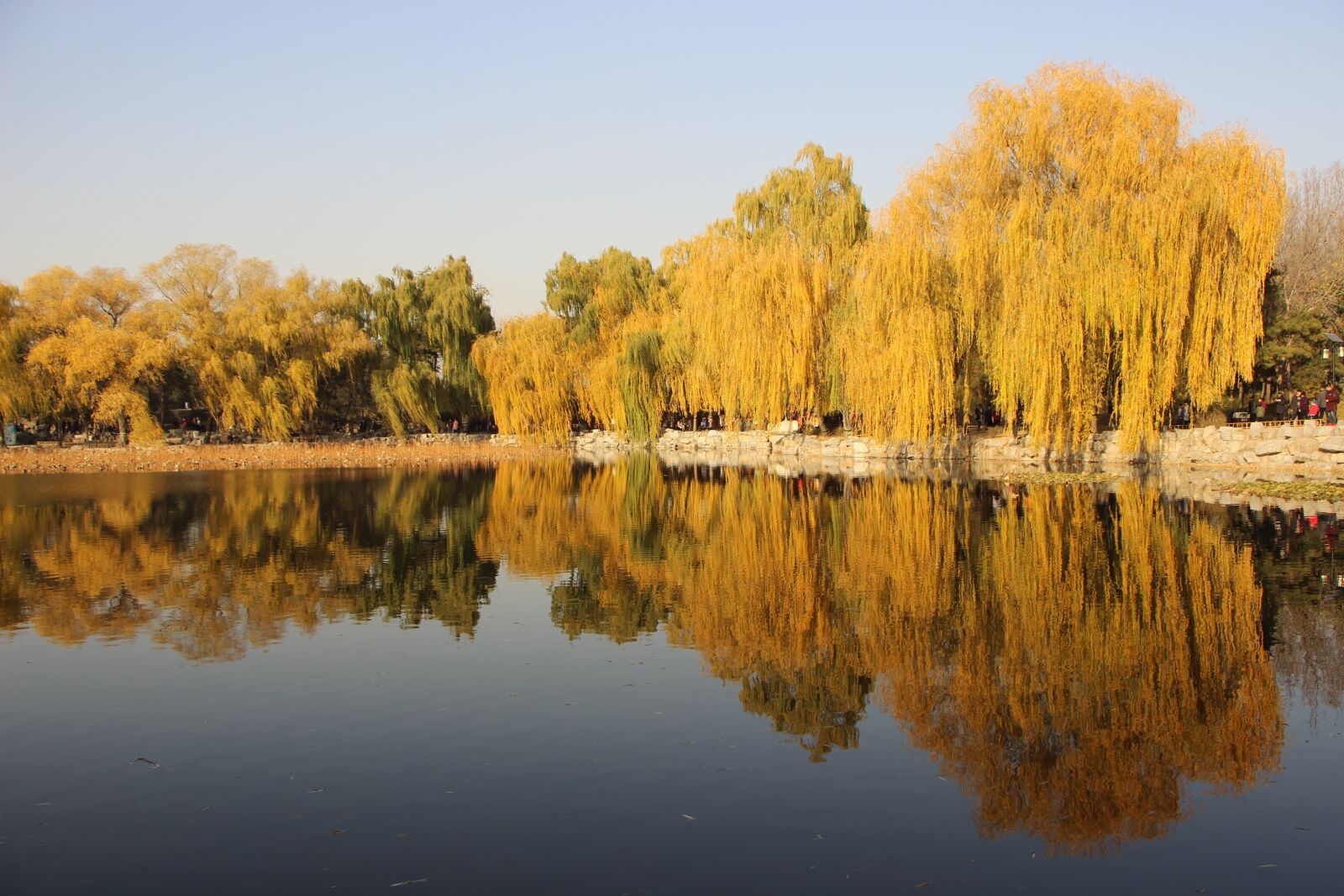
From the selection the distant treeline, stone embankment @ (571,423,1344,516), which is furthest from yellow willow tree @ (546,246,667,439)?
stone embankment @ (571,423,1344,516)

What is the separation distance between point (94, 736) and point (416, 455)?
33589 mm

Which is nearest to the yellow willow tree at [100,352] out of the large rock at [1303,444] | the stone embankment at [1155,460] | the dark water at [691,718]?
the stone embankment at [1155,460]

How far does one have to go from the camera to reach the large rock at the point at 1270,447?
69.7 ft

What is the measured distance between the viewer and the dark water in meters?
4.64

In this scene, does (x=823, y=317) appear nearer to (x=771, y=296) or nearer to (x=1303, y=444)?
(x=771, y=296)

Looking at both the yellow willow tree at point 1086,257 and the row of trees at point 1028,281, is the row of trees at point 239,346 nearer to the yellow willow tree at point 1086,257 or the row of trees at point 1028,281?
the row of trees at point 1028,281

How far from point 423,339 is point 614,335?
9.89m

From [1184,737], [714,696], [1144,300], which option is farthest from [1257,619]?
[1144,300]

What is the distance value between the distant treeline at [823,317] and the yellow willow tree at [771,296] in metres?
0.11

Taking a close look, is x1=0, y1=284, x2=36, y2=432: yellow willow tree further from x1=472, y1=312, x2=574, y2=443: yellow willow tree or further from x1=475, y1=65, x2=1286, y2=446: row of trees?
x1=475, y1=65, x2=1286, y2=446: row of trees

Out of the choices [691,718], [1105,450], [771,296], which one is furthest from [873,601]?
[771,296]

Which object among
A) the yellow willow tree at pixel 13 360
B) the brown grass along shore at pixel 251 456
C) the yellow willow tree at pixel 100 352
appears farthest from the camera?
the yellow willow tree at pixel 100 352

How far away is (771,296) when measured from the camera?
3061cm

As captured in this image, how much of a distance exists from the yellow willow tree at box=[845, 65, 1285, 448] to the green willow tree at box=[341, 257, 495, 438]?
2430 cm
